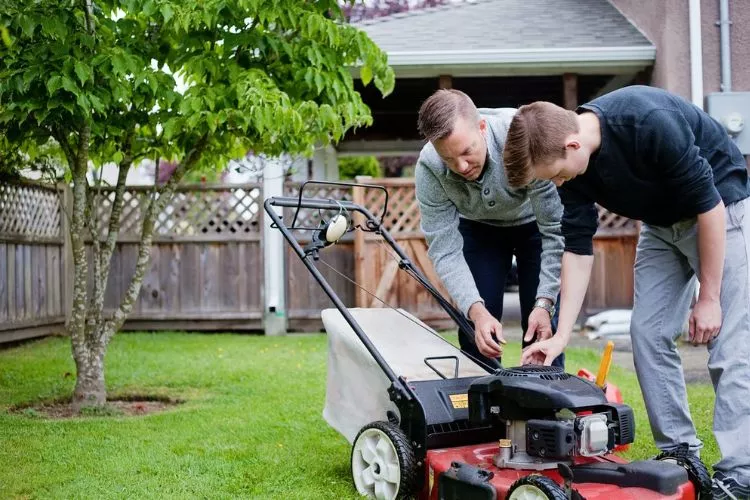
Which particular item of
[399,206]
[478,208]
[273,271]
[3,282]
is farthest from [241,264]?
[478,208]

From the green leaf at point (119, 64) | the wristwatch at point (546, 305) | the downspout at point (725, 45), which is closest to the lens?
the wristwatch at point (546, 305)

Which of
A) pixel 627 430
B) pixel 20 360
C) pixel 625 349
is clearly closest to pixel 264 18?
pixel 627 430

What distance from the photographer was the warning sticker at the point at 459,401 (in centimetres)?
289

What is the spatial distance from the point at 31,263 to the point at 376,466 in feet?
18.6

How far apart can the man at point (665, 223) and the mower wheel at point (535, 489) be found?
0.61 m

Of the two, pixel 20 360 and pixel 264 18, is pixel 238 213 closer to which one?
pixel 20 360

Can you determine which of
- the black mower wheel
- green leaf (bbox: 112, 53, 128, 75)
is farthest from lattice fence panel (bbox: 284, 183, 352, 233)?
the black mower wheel

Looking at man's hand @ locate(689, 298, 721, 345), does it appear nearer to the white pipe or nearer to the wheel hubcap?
the wheel hubcap

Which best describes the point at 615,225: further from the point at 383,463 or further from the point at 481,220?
the point at 383,463

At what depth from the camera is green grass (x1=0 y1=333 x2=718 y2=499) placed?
3.25 m

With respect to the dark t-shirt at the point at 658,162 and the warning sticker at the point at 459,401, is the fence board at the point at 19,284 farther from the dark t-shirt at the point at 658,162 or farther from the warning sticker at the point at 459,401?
the dark t-shirt at the point at 658,162

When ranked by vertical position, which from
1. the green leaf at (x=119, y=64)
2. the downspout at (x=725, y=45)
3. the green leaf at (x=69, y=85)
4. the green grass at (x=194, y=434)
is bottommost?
the green grass at (x=194, y=434)

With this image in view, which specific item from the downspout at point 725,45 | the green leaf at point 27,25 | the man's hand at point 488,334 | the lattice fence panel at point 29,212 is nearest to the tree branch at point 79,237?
the green leaf at point 27,25

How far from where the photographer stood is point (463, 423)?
9.39 ft
